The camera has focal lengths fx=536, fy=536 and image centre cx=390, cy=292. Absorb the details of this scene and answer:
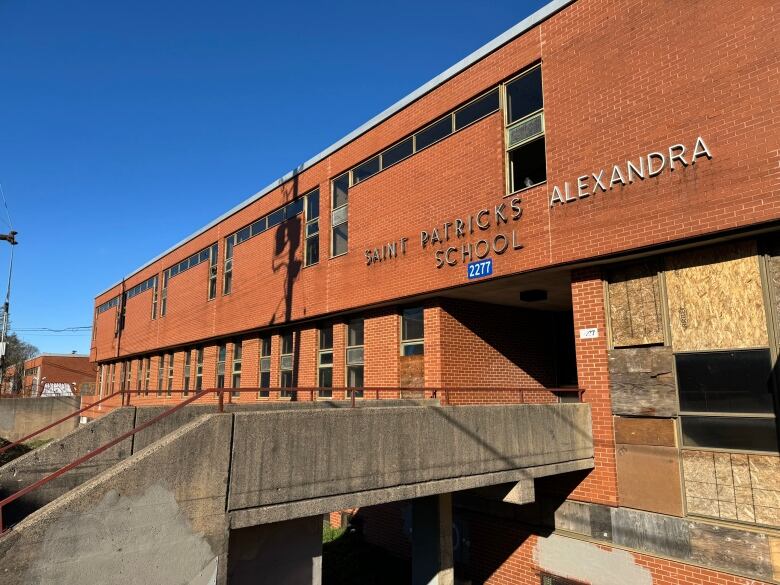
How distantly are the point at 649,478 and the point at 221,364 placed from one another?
18.1 m

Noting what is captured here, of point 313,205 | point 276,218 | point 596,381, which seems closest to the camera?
point 596,381


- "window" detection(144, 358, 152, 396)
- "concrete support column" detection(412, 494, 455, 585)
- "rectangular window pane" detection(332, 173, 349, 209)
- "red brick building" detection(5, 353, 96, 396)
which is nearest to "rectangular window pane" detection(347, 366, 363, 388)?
"rectangular window pane" detection(332, 173, 349, 209)

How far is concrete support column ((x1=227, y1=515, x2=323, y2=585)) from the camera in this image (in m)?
6.42

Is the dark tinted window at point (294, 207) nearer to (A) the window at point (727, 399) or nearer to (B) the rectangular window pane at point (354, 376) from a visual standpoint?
(B) the rectangular window pane at point (354, 376)

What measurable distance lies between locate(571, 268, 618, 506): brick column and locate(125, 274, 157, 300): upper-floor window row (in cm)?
2671

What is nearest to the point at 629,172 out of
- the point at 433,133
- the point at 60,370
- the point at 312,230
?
the point at 433,133

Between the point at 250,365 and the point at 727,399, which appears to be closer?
the point at 727,399

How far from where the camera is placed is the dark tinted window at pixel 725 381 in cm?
730

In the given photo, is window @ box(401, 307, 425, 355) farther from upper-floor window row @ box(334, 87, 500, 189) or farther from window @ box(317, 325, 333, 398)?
upper-floor window row @ box(334, 87, 500, 189)

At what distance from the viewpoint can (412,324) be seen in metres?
13.2

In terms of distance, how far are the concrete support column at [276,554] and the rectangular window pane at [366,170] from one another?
Answer: 386 inches

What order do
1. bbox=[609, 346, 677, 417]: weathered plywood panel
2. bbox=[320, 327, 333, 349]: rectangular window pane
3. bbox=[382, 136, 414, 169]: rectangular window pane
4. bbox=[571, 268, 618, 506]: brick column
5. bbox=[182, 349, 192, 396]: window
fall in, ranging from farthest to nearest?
bbox=[182, 349, 192, 396]: window → bbox=[320, 327, 333, 349]: rectangular window pane → bbox=[382, 136, 414, 169]: rectangular window pane → bbox=[571, 268, 618, 506]: brick column → bbox=[609, 346, 677, 417]: weathered plywood panel

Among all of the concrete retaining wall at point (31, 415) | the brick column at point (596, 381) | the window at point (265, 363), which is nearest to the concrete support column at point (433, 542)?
the brick column at point (596, 381)

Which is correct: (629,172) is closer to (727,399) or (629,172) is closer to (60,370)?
(727,399)
